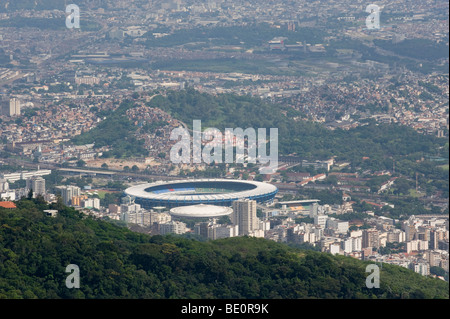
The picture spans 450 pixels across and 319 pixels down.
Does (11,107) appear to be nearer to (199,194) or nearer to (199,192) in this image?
(199,192)

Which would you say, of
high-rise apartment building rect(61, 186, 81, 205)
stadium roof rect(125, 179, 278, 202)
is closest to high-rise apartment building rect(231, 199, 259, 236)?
stadium roof rect(125, 179, 278, 202)

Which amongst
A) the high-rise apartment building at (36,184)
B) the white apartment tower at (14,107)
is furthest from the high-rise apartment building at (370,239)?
the white apartment tower at (14,107)

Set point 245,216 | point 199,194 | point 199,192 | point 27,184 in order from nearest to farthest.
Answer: point 245,216 < point 199,194 < point 27,184 < point 199,192

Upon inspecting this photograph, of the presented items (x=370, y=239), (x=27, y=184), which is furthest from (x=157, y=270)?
(x=27, y=184)

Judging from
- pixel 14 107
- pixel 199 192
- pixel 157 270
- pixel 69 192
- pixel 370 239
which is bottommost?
pixel 199 192

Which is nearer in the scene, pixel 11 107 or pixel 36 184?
pixel 36 184

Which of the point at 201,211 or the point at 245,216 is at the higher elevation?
the point at 245,216

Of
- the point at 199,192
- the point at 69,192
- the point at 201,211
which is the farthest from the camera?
the point at 199,192

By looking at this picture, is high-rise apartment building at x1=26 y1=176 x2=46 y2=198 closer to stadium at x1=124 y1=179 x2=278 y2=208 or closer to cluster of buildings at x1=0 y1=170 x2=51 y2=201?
cluster of buildings at x1=0 y1=170 x2=51 y2=201
